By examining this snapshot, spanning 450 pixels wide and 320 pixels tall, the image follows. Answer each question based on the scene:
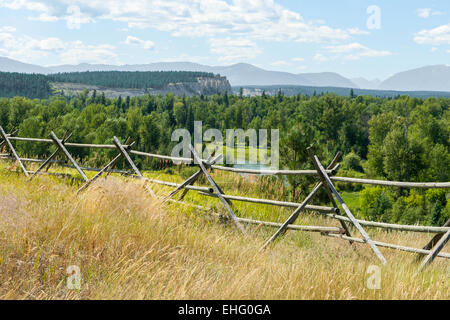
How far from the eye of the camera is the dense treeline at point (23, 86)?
16162 cm

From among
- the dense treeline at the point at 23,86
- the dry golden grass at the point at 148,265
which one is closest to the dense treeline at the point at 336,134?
the dry golden grass at the point at 148,265

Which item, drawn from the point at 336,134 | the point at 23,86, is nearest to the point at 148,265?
Result: the point at 336,134

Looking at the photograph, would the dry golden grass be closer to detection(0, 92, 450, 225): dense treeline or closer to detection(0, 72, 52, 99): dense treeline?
detection(0, 92, 450, 225): dense treeline

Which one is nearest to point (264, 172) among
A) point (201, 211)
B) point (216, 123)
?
point (201, 211)

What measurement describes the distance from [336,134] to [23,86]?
13879 centimetres

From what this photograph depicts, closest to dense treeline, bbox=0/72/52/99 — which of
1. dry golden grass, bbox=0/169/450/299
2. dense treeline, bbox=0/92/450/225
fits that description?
dense treeline, bbox=0/92/450/225

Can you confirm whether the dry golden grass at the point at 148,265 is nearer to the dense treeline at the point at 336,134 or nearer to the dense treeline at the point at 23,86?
the dense treeline at the point at 336,134

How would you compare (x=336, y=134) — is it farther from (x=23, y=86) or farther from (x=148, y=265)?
(x=23, y=86)

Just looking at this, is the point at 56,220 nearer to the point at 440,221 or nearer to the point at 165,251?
the point at 165,251

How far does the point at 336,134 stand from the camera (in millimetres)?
85625
